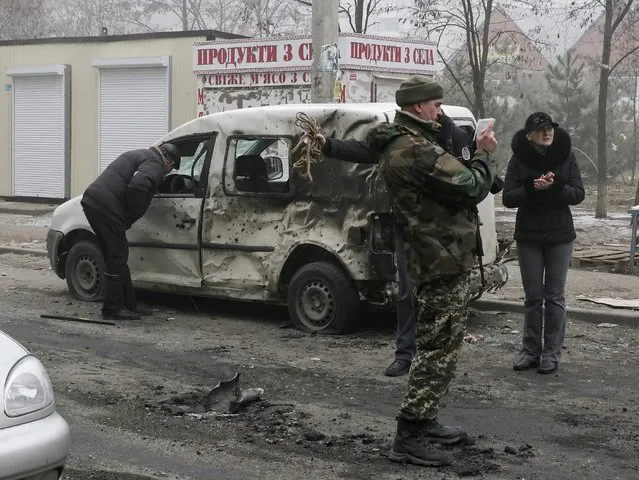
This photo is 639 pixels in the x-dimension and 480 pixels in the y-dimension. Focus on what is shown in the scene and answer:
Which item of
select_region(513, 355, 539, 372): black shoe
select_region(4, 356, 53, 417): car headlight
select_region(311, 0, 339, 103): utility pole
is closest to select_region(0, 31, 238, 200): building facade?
select_region(311, 0, 339, 103): utility pole

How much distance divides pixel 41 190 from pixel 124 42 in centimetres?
391

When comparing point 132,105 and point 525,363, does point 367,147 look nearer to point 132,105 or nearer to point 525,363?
point 525,363

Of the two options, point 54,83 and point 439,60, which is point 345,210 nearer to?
point 439,60

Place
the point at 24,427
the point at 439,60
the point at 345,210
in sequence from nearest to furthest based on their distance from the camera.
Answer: the point at 24,427 < the point at 345,210 < the point at 439,60

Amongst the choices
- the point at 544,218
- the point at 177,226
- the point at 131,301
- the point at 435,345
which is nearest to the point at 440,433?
the point at 435,345

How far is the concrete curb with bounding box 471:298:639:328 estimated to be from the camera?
376 inches

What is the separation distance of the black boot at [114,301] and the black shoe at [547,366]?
151 inches

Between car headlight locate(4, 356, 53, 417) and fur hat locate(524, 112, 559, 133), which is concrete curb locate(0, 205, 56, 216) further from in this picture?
car headlight locate(4, 356, 53, 417)

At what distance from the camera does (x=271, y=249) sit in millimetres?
9289

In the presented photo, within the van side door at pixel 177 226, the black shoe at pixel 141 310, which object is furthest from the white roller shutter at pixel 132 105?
the black shoe at pixel 141 310

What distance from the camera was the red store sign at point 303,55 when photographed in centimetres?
1670

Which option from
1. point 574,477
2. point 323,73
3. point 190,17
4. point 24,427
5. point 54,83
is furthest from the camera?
point 190,17

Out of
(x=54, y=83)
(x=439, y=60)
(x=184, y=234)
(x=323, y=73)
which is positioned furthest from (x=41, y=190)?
(x=184, y=234)

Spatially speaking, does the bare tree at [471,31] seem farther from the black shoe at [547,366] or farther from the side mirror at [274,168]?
the black shoe at [547,366]
